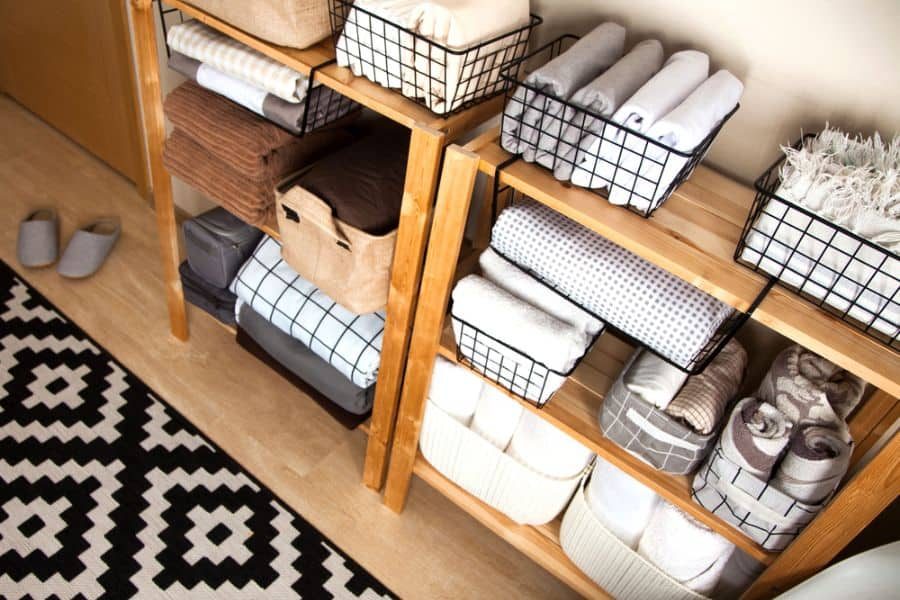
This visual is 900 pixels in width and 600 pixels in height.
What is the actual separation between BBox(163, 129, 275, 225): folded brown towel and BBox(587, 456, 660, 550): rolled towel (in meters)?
0.86

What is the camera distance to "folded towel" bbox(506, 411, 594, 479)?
4.41ft

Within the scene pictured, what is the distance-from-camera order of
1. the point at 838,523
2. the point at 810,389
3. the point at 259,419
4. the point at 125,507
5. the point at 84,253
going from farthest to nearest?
the point at 84,253 < the point at 259,419 < the point at 125,507 < the point at 810,389 < the point at 838,523

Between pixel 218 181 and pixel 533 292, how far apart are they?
72 cm

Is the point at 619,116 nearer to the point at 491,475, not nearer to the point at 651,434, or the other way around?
the point at 651,434

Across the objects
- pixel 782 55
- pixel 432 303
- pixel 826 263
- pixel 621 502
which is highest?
pixel 782 55

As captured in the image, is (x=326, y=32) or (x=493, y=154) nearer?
(x=493, y=154)

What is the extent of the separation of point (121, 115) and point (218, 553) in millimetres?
1491

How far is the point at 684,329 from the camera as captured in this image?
1.05 meters

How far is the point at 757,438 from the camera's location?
1.07m

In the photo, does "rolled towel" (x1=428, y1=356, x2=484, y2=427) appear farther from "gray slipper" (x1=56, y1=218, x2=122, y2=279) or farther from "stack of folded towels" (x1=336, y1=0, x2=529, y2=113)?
"gray slipper" (x1=56, y1=218, x2=122, y2=279)

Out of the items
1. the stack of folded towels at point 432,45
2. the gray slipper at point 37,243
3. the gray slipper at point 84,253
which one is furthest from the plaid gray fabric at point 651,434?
the gray slipper at point 37,243

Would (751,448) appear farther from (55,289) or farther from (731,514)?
(55,289)

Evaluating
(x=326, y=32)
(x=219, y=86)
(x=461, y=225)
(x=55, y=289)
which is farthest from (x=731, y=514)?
(x=55, y=289)

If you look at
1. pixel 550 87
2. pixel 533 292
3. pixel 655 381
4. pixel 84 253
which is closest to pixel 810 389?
pixel 655 381
